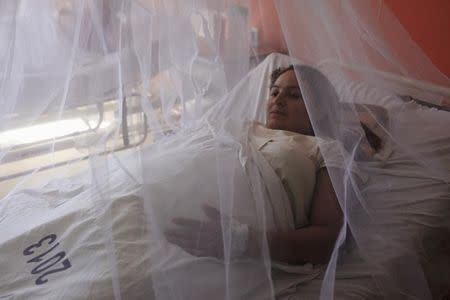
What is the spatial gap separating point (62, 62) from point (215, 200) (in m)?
0.45

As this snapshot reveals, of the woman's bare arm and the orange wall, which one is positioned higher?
the orange wall

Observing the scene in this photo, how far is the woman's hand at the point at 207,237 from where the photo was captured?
84 centimetres

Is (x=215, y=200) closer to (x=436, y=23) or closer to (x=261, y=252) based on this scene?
(x=261, y=252)

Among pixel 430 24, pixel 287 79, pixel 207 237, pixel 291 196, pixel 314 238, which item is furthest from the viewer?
pixel 430 24

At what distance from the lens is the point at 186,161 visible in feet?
3.40

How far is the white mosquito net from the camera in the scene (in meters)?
0.75

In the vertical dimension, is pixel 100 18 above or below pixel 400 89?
above

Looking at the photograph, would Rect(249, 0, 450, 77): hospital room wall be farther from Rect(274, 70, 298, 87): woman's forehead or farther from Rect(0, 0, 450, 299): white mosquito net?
Rect(274, 70, 298, 87): woman's forehead

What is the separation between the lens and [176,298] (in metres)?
0.77

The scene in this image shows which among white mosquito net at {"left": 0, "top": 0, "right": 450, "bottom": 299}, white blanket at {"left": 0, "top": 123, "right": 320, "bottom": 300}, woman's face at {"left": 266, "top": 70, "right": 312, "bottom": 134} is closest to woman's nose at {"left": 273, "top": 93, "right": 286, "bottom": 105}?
woman's face at {"left": 266, "top": 70, "right": 312, "bottom": 134}

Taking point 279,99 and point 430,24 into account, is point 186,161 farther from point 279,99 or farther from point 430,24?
point 430,24

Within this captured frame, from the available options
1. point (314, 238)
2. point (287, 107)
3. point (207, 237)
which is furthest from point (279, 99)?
point (207, 237)

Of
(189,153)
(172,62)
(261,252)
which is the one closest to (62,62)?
(172,62)

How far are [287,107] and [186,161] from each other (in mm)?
505
